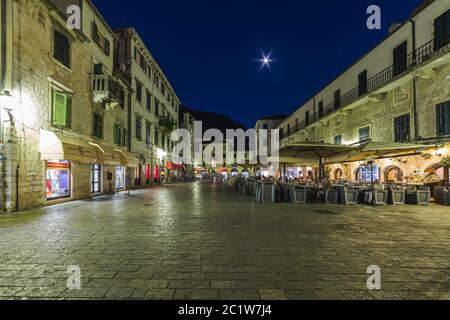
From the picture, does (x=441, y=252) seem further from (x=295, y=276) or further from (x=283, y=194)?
(x=283, y=194)

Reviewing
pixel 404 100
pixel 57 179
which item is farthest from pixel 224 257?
pixel 404 100

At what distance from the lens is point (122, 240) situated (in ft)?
18.5

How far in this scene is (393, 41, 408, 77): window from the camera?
634 inches

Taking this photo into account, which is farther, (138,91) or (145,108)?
(145,108)

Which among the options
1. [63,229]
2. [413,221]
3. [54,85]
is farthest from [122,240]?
[54,85]

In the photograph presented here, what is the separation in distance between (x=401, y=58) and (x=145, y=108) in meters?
23.4

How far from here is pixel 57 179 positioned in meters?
12.6

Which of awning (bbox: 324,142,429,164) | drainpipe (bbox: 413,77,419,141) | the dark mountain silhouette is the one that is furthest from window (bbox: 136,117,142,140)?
the dark mountain silhouette

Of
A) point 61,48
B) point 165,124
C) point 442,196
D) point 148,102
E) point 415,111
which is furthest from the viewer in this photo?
point 165,124

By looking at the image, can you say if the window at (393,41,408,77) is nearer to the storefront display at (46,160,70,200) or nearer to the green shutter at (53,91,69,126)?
the green shutter at (53,91,69,126)

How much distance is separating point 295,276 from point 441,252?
341 centimetres

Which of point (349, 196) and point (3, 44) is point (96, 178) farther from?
point (349, 196)

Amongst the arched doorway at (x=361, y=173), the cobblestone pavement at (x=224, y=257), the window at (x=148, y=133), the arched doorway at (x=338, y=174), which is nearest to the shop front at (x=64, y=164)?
the cobblestone pavement at (x=224, y=257)

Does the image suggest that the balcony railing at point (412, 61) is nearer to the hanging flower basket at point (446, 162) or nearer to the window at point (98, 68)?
the hanging flower basket at point (446, 162)
